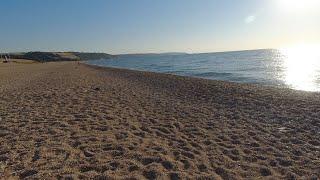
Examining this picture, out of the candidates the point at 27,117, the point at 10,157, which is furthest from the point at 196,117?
the point at 10,157

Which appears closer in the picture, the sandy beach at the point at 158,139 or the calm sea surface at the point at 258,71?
the sandy beach at the point at 158,139

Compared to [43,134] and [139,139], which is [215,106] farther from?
[43,134]

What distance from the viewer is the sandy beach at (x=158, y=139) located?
718cm

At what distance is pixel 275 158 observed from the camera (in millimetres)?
8016

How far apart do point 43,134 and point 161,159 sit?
3.73 meters

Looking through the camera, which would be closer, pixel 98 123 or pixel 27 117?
pixel 98 123

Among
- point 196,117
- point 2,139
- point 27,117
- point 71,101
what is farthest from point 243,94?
point 2,139

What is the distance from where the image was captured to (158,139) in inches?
375

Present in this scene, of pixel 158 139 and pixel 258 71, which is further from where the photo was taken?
pixel 258 71

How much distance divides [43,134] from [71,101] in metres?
6.40

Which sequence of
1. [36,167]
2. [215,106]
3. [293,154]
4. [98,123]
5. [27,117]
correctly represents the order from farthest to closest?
[215,106]
[27,117]
[98,123]
[293,154]
[36,167]

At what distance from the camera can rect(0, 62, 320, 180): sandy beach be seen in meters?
7.18

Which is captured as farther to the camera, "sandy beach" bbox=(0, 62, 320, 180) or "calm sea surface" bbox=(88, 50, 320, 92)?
"calm sea surface" bbox=(88, 50, 320, 92)

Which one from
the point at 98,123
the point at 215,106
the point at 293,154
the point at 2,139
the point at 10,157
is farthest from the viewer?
the point at 215,106
